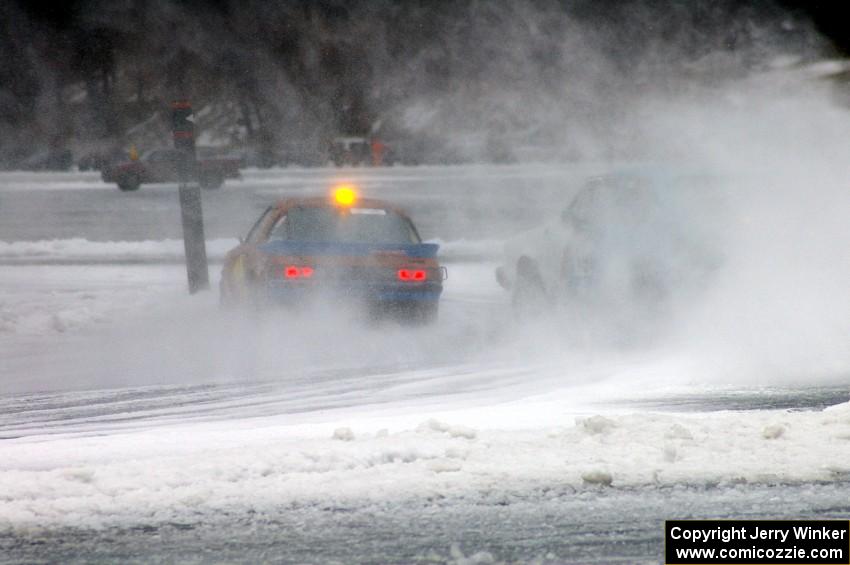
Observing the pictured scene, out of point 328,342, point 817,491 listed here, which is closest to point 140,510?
point 817,491

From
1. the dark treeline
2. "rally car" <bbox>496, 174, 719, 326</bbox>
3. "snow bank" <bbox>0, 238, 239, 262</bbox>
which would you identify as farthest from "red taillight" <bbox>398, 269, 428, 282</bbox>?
the dark treeline

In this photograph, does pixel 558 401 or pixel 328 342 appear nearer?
pixel 558 401

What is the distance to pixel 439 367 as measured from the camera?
9.98 meters

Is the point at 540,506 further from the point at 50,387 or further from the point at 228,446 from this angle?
the point at 50,387

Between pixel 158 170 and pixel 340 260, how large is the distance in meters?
31.5

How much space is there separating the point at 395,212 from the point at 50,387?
3.55m

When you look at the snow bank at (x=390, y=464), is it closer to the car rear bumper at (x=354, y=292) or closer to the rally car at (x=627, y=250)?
the rally car at (x=627, y=250)

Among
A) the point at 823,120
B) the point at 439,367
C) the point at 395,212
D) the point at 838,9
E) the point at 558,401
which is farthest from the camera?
the point at 838,9

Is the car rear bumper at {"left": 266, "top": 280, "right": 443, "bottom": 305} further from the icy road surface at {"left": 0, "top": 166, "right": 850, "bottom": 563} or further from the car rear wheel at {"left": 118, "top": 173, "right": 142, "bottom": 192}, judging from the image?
the car rear wheel at {"left": 118, "top": 173, "right": 142, "bottom": 192}

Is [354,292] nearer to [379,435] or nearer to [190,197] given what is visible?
[190,197]

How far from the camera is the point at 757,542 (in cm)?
484

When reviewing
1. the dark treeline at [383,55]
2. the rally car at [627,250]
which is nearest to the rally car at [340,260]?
the rally car at [627,250]

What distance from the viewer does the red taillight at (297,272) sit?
1078 cm

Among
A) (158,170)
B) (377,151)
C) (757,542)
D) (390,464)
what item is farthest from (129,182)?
(757,542)
